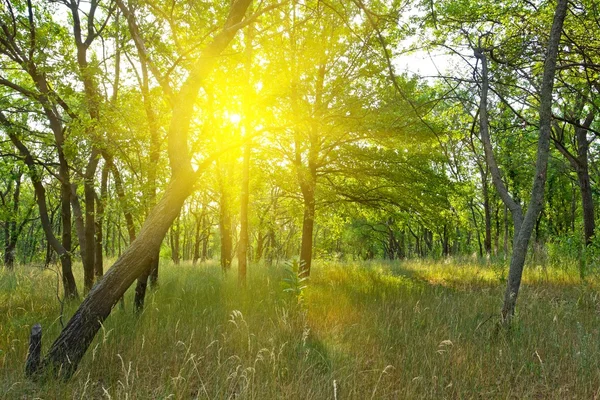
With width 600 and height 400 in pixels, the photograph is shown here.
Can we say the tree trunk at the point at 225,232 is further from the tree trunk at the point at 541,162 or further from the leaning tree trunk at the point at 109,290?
the tree trunk at the point at 541,162

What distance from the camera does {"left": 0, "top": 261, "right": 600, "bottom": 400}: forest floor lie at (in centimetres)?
324

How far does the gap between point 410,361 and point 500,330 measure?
1.50 m

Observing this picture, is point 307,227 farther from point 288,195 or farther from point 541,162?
point 541,162

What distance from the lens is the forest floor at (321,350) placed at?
3.24 meters

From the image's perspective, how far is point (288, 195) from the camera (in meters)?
11.1

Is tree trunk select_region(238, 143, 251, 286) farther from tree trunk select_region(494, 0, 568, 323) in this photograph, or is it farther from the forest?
tree trunk select_region(494, 0, 568, 323)

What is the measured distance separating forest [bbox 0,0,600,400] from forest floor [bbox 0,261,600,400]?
3cm

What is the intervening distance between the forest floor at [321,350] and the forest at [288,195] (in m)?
0.03

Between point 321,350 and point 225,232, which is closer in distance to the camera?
point 321,350

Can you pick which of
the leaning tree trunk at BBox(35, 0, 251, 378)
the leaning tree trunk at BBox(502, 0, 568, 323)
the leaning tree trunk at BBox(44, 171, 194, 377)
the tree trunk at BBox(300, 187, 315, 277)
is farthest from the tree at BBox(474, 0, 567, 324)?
the tree trunk at BBox(300, 187, 315, 277)

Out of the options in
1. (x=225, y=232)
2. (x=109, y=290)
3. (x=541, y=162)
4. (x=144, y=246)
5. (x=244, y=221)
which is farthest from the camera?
(x=225, y=232)

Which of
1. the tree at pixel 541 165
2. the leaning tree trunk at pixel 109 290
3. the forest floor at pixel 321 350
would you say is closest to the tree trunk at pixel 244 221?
the forest floor at pixel 321 350

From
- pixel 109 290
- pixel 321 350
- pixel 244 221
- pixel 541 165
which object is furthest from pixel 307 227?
pixel 109 290

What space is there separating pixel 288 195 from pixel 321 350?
7299 millimetres
